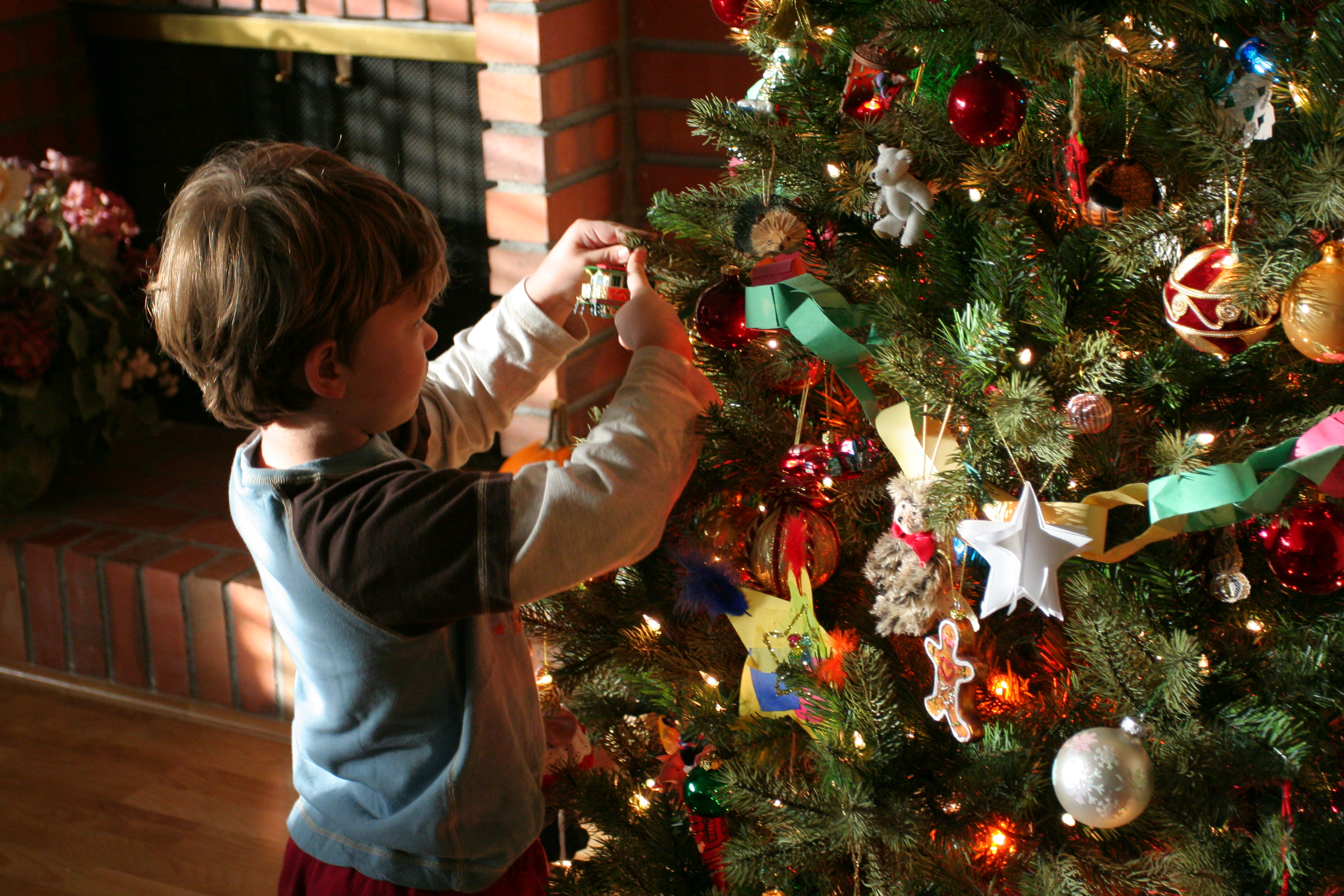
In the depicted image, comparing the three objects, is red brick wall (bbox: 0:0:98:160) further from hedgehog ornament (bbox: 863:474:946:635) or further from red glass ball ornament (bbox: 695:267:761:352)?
hedgehog ornament (bbox: 863:474:946:635)

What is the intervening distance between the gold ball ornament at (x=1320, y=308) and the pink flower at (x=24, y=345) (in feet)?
5.96

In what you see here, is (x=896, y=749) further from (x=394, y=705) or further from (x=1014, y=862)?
(x=394, y=705)

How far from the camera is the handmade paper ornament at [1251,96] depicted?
71cm

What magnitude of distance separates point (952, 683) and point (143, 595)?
1537 mm

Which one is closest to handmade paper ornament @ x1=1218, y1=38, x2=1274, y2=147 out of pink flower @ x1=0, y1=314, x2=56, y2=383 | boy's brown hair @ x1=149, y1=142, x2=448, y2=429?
boy's brown hair @ x1=149, y1=142, x2=448, y2=429

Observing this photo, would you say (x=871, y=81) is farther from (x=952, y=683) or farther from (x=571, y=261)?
(x=952, y=683)

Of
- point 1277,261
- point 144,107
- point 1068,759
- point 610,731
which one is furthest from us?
point 144,107

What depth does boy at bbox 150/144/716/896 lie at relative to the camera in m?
0.82

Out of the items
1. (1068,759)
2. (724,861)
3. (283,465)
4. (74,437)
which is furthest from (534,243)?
(1068,759)

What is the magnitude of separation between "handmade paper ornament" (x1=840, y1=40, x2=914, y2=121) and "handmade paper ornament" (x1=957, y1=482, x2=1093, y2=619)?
31cm

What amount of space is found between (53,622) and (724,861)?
1.55 metres

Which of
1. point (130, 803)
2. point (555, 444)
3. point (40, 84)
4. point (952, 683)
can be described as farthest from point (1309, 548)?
point (40, 84)

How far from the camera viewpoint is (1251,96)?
2.39 ft

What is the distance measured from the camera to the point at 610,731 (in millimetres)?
1133
